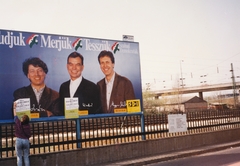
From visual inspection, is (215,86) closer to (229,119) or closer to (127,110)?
(229,119)

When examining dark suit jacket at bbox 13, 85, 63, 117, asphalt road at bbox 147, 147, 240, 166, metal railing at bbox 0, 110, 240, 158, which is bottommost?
asphalt road at bbox 147, 147, 240, 166

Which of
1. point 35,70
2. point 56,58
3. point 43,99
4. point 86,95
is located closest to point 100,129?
point 86,95

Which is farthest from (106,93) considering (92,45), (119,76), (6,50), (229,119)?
(229,119)

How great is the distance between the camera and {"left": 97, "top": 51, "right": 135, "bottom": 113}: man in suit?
40.3 feet

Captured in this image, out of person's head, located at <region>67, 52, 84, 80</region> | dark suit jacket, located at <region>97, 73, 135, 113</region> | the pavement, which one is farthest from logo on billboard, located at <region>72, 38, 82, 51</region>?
the pavement

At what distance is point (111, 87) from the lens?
12539mm

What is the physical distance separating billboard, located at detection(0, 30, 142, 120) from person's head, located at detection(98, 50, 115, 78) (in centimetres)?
11

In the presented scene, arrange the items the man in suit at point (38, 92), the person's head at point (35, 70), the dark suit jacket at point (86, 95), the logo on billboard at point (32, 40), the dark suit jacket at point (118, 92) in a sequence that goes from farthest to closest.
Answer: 1. the dark suit jacket at point (118, 92)
2. the dark suit jacket at point (86, 95)
3. the logo on billboard at point (32, 40)
4. the person's head at point (35, 70)
5. the man in suit at point (38, 92)

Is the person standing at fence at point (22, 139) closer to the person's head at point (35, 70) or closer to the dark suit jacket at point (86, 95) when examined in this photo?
the person's head at point (35, 70)

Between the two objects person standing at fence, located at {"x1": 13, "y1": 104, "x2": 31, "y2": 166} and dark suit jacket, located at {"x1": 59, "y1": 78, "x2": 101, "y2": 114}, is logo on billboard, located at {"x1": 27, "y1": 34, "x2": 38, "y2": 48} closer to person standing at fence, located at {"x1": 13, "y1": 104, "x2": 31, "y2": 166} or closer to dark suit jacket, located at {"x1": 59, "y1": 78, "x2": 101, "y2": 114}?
dark suit jacket, located at {"x1": 59, "y1": 78, "x2": 101, "y2": 114}

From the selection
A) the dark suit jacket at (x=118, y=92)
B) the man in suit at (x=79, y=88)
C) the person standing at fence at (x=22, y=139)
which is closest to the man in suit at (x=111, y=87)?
the dark suit jacket at (x=118, y=92)

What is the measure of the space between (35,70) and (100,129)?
135 inches

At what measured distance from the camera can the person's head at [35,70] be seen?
35.1 ft

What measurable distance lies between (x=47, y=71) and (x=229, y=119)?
11172mm
